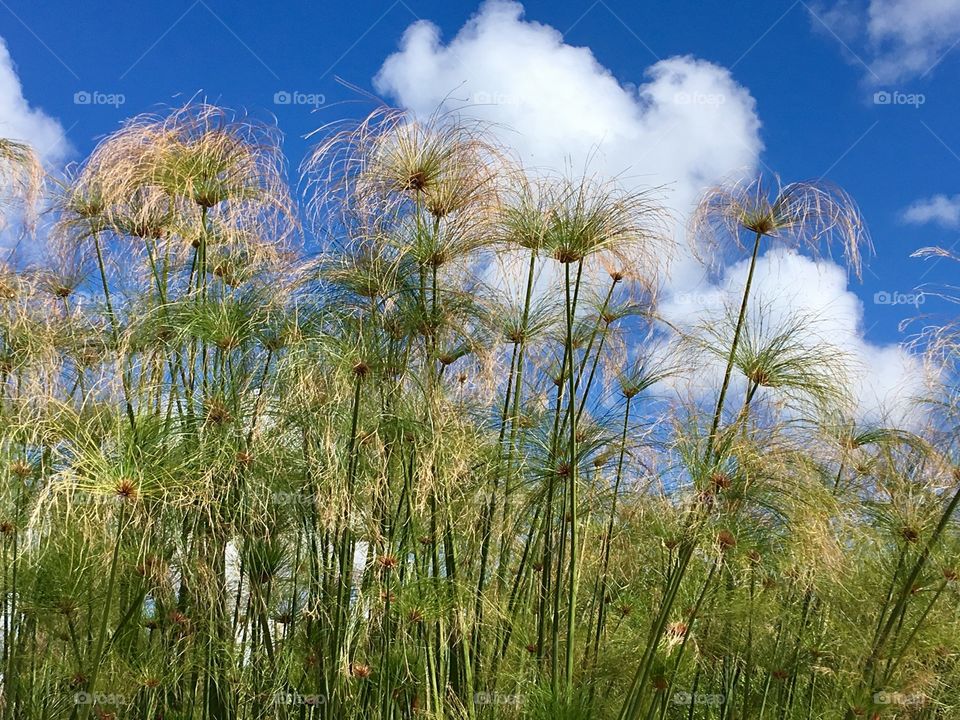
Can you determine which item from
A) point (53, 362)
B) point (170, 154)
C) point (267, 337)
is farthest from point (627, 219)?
point (53, 362)

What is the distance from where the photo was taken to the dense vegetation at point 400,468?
5.51m

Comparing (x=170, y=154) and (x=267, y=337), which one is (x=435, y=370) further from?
(x=170, y=154)

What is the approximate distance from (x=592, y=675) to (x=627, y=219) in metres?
2.82

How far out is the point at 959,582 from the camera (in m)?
6.64

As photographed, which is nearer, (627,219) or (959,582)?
(627,219)

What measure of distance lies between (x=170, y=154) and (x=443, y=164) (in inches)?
66.6

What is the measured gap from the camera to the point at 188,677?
242 inches

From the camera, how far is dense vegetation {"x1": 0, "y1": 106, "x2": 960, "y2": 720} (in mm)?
5508

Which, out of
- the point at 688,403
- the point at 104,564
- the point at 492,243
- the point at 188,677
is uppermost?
the point at 492,243

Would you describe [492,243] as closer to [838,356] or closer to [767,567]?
[838,356]

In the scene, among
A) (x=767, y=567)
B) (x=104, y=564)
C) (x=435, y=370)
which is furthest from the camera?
(x=767, y=567)

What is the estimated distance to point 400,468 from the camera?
5.83 m

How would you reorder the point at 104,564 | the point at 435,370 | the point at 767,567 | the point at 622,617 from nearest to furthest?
1. the point at 104,564
2. the point at 435,370
3. the point at 767,567
4. the point at 622,617

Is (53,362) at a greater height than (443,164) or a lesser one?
lesser
